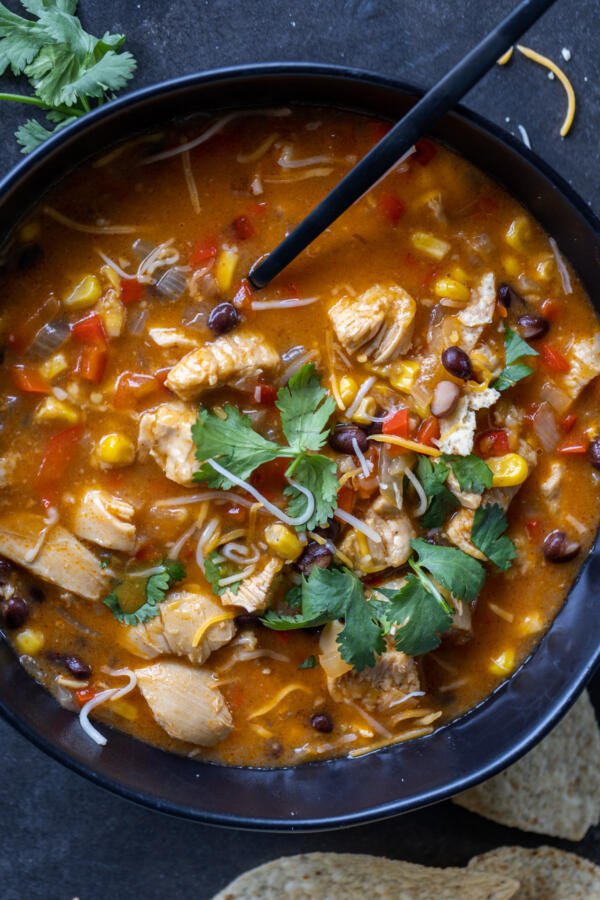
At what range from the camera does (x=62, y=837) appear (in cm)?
514

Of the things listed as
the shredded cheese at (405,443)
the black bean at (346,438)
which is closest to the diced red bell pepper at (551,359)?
the shredded cheese at (405,443)

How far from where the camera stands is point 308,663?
15.3ft

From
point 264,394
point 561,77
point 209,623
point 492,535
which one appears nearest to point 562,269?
point 561,77

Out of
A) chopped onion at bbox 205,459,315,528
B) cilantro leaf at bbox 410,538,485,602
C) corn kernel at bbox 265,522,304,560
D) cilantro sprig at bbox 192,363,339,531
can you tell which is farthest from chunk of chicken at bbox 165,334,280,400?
cilantro leaf at bbox 410,538,485,602

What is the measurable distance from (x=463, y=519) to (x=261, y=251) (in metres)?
1.55

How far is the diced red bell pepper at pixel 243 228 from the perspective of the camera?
14.6 feet

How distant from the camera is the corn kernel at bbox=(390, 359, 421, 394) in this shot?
4527 mm

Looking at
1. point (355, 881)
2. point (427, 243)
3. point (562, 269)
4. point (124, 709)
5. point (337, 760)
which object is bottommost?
point (355, 881)

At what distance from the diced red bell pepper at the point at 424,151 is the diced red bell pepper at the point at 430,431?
1.18 m

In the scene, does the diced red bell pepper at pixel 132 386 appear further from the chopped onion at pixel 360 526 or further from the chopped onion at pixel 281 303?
the chopped onion at pixel 360 526

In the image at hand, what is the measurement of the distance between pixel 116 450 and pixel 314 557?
1.02 meters

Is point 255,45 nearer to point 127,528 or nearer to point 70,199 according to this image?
point 70,199

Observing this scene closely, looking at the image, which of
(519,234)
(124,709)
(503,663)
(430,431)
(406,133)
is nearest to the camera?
(406,133)

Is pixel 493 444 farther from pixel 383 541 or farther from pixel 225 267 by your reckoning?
pixel 225 267
